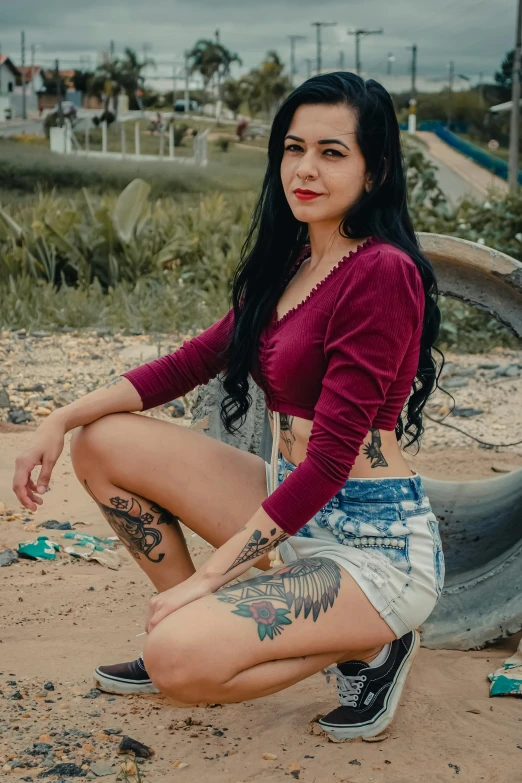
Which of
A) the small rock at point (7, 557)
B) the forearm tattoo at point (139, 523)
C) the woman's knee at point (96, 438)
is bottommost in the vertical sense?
the small rock at point (7, 557)

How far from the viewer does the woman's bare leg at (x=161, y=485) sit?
2711 millimetres

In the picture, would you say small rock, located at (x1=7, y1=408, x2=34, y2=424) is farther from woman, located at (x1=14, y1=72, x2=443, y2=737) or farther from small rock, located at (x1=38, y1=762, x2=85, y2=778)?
small rock, located at (x1=38, y1=762, x2=85, y2=778)

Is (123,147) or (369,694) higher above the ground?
(123,147)

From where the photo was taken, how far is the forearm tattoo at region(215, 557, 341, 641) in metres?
2.25

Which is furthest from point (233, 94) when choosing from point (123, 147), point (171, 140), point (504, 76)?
point (504, 76)

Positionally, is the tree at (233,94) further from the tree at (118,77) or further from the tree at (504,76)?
the tree at (504,76)

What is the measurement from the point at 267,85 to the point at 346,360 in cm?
1091

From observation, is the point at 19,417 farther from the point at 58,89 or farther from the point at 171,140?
the point at 171,140

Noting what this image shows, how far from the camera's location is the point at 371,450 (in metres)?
2.44

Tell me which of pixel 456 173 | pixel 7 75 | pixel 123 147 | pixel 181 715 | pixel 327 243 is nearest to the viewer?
pixel 327 243

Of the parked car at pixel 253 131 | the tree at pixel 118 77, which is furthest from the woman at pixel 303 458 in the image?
the parked car at pixel 253 131

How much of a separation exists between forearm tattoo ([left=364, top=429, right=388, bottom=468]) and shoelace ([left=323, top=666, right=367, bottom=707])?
59 centimetres

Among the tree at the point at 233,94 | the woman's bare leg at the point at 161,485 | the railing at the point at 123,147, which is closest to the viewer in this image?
the woman's bare leg at the point at 161,485

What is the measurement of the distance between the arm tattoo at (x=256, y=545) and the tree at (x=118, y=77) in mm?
9520
